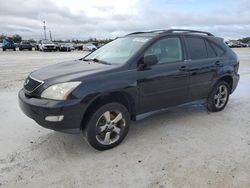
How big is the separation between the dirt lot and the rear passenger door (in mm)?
588

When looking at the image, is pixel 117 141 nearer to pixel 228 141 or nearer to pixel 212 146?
pixel 212 146

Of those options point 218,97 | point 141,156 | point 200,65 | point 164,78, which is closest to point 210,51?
point 200,65

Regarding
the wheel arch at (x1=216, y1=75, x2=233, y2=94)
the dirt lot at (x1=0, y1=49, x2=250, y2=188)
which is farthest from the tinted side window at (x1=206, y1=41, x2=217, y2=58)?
the dirt lot at (x1=0, y1=49, x2=250, y2=188)

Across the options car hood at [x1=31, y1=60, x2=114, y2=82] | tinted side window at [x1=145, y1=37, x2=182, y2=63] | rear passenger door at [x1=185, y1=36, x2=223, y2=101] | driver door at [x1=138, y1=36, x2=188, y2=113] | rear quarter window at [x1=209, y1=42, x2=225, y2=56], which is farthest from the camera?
rear quarter window at [x1=209, y1=42, x2=225, y2=56]

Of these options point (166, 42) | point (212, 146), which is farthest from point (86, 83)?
point (212, 146)

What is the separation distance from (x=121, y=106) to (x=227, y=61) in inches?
116

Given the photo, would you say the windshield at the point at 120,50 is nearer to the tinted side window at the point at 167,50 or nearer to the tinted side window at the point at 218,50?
the tinted side window at the point at 167,50

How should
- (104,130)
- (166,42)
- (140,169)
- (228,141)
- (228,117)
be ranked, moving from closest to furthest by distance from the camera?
(140,169)
(104,130)
(228,141)
(166,42)
(228,117)

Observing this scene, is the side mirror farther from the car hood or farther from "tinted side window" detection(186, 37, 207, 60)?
"tinted side window" detection(186, 37, 207, 60)

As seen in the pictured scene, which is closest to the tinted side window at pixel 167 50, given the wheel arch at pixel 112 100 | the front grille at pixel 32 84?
the wheel arch at pixel 112 100

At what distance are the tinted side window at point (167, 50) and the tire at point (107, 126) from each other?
3.55 ft

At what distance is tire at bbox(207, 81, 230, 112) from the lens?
5.48 meters

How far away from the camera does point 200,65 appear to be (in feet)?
16.4

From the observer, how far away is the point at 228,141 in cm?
416
